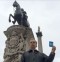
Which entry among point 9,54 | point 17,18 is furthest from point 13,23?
point 9,54

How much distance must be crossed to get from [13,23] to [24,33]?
139cm

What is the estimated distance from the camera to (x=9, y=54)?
39.4 ft

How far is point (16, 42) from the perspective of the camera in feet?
39.7

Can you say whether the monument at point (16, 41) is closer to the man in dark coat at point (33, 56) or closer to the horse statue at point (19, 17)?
the horse statue at point (19, 17)

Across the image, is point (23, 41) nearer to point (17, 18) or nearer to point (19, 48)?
point (19, 48)

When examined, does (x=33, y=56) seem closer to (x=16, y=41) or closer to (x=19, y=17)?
(x=16, y=41)

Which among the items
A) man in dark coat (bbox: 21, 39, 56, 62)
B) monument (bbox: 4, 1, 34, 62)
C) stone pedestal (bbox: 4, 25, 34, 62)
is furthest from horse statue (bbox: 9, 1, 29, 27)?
man in dark coat (bbox: 21, 39, 56, 62)

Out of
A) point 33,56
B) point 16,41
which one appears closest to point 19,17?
point 16,41

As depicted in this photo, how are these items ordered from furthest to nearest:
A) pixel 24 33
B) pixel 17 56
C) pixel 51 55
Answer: pixel 24 33 → pixel 17 56 → pixel 51 55

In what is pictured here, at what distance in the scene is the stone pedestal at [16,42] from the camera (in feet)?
39.2

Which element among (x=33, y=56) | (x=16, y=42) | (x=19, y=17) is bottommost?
(x=16, y=42)

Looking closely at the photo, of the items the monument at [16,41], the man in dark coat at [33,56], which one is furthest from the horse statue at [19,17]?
the man in dark coat at [33,56]

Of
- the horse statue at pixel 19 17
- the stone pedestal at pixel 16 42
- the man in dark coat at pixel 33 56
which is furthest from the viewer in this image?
the horse statue at pixel 19 17

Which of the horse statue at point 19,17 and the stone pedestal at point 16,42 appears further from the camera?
Answer: the horse statue at point 19,17
